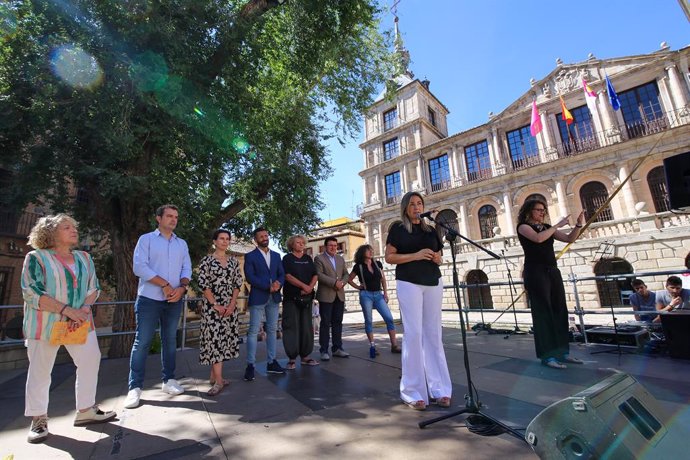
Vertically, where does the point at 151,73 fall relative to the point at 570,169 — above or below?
below

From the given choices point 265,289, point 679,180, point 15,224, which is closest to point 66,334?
point 265,289

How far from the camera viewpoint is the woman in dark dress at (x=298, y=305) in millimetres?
4594

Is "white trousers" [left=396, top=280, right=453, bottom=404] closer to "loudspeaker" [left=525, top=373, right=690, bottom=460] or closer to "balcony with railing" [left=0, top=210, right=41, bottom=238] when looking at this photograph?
"loudspeaker" [left=525, top=373, right=690, bottom=460]

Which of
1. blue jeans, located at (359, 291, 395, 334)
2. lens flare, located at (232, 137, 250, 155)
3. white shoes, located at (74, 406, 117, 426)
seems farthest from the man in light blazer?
lens flare, located at (232, 137, 250, 155)

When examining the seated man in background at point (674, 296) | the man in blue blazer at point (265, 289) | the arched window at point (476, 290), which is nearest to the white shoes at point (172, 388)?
the man in blue blazer at point (265, 289)

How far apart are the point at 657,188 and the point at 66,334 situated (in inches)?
946

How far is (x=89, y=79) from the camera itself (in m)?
6.17

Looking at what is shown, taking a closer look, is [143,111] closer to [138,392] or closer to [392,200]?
[138,392]

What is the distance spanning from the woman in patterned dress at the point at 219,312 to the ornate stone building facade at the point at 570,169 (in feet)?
33.6

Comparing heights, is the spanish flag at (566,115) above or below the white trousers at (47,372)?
above

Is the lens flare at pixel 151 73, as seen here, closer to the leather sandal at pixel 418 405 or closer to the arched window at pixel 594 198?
the leather sandal at pixel 418 405

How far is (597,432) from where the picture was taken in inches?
52.8

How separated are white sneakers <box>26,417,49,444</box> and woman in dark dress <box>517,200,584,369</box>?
4898 mm

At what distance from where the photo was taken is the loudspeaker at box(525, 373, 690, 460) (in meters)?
1.32
